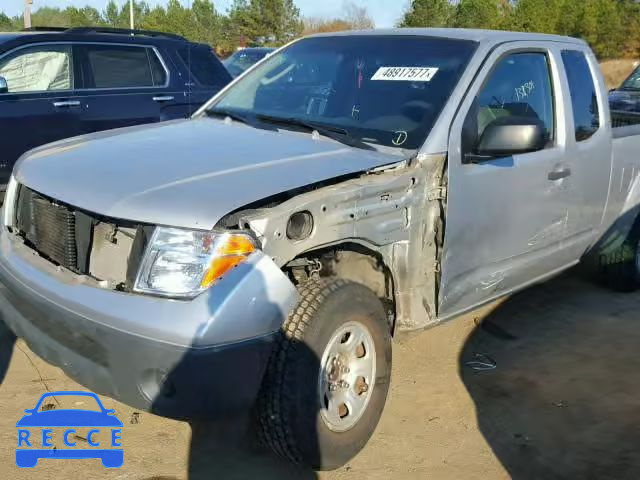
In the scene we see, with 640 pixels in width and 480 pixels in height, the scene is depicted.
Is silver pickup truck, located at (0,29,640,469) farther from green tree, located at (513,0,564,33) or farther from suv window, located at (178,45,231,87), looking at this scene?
green tree, located at (513,0,564,33)

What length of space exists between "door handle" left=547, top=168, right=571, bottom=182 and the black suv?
4.23 meters

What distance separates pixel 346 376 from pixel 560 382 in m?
1.60

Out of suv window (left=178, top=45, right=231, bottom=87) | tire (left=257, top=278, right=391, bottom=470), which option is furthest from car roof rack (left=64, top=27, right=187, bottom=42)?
tire (left=257, top=278, right=391, bottom=470)

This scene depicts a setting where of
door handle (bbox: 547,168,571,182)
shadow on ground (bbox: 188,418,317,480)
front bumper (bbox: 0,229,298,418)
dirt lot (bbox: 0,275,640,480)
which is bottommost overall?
shadow on ground (bbox: 188,418,317,480)

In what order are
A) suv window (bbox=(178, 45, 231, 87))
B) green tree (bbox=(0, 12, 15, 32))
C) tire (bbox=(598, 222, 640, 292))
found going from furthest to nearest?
green tree (bbox=(0, 12, 15, 32)) → suv window (bbox=(178, 45, 231, 87)) → tire (bbox=(598, 222, 640, 292))

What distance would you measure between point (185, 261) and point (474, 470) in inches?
64.8

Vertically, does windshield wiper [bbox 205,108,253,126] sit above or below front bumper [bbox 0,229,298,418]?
above

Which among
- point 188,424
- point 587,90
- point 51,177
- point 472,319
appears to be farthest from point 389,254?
point 587,90

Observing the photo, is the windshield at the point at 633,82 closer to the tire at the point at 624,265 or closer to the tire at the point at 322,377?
the tire at the point at 624,265

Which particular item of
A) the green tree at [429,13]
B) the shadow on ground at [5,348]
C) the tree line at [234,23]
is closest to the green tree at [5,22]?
the tree line at [234,23]

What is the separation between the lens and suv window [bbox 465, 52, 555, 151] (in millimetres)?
3809

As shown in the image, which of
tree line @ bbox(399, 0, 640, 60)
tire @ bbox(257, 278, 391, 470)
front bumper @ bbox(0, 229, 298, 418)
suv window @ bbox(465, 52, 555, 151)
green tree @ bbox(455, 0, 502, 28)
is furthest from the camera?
green tree @ bbox(455, 0, 502, 28)

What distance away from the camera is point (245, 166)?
303 centimetres

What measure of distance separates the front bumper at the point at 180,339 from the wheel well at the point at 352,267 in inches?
16.8
